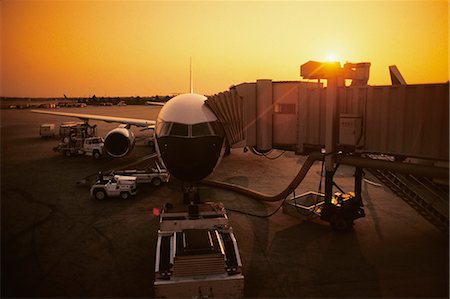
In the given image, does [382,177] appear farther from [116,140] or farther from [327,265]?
[116,140]

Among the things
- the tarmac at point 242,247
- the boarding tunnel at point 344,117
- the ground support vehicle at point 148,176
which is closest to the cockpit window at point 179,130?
the boarding tunnel at point 344,117

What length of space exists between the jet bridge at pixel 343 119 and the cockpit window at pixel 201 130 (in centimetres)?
124

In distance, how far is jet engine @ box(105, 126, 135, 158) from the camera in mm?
25641

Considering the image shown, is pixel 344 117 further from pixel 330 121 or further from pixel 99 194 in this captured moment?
pixel 99 194

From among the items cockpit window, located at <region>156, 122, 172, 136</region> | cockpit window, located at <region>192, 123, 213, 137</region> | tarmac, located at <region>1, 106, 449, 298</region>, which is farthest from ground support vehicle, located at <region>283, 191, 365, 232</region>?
cockpit window, located at <region>156, 122, 172, 136</region>

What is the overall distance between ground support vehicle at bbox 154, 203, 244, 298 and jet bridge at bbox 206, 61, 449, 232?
A: 4.68 meters

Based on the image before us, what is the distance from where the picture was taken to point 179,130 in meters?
14.1

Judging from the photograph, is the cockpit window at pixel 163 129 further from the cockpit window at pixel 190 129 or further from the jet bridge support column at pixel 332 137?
the jet bridge support column at pixel 332 137

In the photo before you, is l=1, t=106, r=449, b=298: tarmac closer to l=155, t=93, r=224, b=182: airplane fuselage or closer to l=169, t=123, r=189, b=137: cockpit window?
l=155, t=93, r=224, b=182: airplane fuselage

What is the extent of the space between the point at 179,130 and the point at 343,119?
6.68 meters

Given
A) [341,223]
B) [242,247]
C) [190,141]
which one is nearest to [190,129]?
[190,141]

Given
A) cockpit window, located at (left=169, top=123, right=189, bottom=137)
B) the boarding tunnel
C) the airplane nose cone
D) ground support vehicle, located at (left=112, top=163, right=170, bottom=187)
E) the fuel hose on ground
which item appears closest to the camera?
the boarding tunnel

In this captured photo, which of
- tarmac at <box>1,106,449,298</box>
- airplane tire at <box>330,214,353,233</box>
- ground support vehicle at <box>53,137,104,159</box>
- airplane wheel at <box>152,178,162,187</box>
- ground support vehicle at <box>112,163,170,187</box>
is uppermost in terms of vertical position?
ground support vehicle at <box>53,137,104,159</box>

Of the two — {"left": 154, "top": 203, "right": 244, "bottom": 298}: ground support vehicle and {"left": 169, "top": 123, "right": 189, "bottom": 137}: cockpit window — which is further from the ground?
{"left": 169, "top": 123, "right": 189, "bottom": 137}: cockpit window
